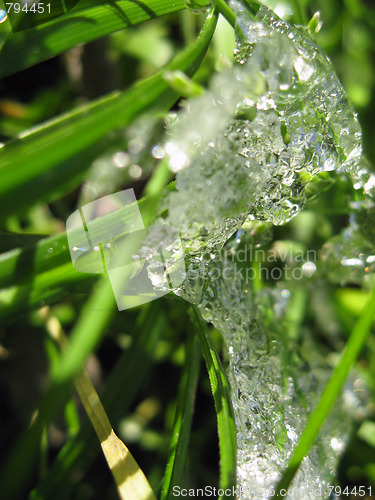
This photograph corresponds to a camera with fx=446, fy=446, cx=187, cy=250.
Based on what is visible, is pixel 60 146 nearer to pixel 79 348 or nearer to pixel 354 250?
pixel 79 348

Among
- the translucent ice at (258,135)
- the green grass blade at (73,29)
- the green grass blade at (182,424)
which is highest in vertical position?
the green grass blade at (73,29)

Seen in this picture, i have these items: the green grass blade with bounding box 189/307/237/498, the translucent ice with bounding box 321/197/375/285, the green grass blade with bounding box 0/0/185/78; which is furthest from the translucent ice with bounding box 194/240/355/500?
the green grass blade with bounding box 0/0/185/78

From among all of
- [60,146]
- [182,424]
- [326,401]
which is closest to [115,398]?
[182,424]

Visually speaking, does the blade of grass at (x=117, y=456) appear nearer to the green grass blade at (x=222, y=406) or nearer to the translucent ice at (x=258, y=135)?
the green grass blade at (x=222, y=406)

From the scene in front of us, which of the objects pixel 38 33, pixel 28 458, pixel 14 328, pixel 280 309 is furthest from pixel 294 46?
pixel 14 328

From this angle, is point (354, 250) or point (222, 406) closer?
point (222, 406)

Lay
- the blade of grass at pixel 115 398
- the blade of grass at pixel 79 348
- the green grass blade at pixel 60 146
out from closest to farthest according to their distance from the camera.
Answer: the green grass blade at pixel 60 146 → the blade of grass at pixel 79 348 → the blade of grass at pixel 115 398

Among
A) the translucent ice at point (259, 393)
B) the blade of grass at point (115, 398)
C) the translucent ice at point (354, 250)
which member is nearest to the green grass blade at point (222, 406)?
the translucent ice at point (259, 393)

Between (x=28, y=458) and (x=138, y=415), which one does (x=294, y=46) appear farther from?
(x=138, y=415)
